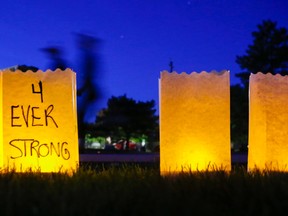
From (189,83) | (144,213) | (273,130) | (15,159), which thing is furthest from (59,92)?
(144,213)

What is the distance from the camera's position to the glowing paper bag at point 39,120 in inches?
441

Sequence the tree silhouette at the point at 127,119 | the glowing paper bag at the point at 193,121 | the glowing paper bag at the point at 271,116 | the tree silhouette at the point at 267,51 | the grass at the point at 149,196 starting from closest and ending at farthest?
the grass at the point at 149,196, the glowing paper bag at the point at 193,121, the glowing paper bag at the point at 271,116, the tree silhouette at the point at 267,51, the tree silhouette at the point at 127,119

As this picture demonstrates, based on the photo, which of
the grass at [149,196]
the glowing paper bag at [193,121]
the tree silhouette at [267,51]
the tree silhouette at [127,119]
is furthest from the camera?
the tree silhouette at [127,119]

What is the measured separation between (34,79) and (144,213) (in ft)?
20.3

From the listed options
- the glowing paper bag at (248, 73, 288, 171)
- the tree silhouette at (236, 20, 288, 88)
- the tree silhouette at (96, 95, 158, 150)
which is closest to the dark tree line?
the tree silhouette at (236, 20, 288, 88)

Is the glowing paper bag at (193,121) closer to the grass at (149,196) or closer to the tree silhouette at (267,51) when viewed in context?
the grass at (149,196)

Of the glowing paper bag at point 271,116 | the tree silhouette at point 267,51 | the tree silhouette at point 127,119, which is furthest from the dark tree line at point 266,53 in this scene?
the glowing paper bag at point 271,116

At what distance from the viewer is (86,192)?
6.46 meters

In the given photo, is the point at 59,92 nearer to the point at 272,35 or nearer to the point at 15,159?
the point at 15,159

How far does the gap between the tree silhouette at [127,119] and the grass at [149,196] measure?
43.0 m

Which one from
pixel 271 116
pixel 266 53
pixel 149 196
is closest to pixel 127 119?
pixel 266 53

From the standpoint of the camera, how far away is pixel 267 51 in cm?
3662

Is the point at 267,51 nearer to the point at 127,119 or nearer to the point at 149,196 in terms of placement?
the point at 127,119

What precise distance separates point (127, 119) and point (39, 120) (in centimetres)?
→ 4143
